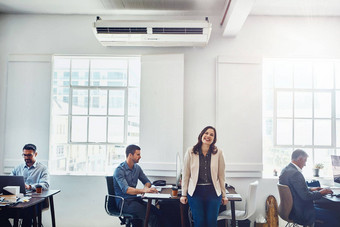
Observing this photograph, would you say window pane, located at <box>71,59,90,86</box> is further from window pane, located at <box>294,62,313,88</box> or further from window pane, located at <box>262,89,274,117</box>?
window pane, located at <box>294,62,313,88</box>

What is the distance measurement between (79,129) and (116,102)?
0.79 meters

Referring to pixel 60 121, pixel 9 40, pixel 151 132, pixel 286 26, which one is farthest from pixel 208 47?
pixel 9 40

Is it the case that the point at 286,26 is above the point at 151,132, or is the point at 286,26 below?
above

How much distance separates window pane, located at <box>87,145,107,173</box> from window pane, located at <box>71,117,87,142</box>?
213mm

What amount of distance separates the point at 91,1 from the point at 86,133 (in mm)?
2154

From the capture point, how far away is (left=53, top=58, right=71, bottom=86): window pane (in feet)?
17.0

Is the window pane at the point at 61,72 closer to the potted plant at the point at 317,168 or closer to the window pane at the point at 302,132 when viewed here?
the window pane at the point at 302,132

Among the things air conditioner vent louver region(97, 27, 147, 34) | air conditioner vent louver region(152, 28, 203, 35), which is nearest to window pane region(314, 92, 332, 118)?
air conditioner vent louver region(152, 28, 203, 35)

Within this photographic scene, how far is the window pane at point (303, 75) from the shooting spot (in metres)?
5.21

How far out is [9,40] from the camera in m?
5.12

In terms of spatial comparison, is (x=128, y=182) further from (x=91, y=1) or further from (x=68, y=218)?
(x=91, y=1)

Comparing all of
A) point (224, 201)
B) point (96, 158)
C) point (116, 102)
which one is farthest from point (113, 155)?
point (224, 201)

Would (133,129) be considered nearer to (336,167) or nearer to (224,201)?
(224,201)

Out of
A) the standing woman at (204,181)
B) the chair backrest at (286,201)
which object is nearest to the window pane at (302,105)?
the chair backrest at (286,201)
